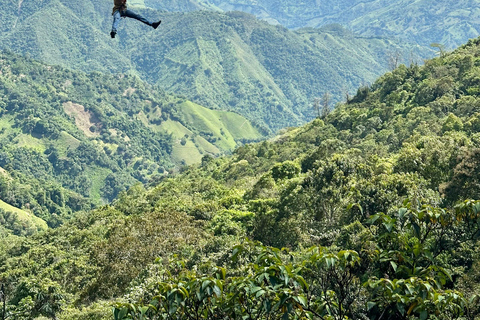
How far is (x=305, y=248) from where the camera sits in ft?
147

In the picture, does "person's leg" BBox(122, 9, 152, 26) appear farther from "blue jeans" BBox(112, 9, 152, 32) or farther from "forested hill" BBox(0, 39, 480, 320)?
"forested hill" BBox(0, 39, 480, 320)

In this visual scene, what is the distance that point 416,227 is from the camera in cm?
1045

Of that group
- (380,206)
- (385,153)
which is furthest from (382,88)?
(380,206)

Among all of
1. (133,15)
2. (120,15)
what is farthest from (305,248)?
(133,15)

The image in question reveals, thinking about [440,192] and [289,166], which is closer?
[440,192]

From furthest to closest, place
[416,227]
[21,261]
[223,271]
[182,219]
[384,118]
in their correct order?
[384,118] → [21,261] → [182,219] → [223,271] → [416,227]

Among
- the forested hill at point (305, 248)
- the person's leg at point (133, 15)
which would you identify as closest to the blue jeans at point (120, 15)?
the person's leg at point (133, 15)

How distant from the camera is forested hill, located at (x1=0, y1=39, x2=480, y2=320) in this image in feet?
36.2

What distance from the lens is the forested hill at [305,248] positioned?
11039 millimetres

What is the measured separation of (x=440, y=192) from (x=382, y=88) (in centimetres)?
10279

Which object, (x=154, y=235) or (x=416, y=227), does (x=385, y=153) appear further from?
(x=416, y=227)

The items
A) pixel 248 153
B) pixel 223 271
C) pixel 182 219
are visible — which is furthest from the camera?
pixel 248 153

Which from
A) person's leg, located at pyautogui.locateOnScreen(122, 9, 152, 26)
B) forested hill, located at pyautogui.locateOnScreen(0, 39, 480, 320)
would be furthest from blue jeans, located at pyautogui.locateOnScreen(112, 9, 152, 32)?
forested hill, located at pyautogui.locateOnScreen(0, 39, 480, 320)

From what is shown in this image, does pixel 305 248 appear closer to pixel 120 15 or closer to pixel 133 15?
pixel 120 15
